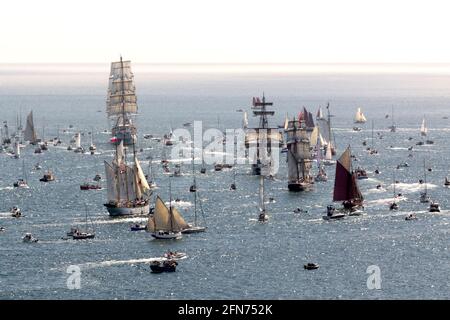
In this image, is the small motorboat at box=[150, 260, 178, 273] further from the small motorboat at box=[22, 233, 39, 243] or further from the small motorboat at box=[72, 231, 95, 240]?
the small motorboat at box=[22, 233, 39, 243]

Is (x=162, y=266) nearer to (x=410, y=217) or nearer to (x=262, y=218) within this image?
(x=262, y=218)

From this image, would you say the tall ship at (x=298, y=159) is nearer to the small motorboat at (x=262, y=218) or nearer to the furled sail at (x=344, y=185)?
the furled sail at (x=344, y=185)

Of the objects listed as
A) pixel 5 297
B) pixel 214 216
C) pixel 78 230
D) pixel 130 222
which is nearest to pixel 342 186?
pixel 214 216

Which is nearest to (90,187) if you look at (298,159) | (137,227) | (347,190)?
(298,159)

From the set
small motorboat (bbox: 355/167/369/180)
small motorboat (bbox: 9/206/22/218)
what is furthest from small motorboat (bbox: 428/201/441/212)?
small motorboat (bbox: 9/206/22/218)

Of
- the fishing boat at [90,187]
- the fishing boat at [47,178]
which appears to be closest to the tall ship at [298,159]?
the fishing boat at [90,187]
